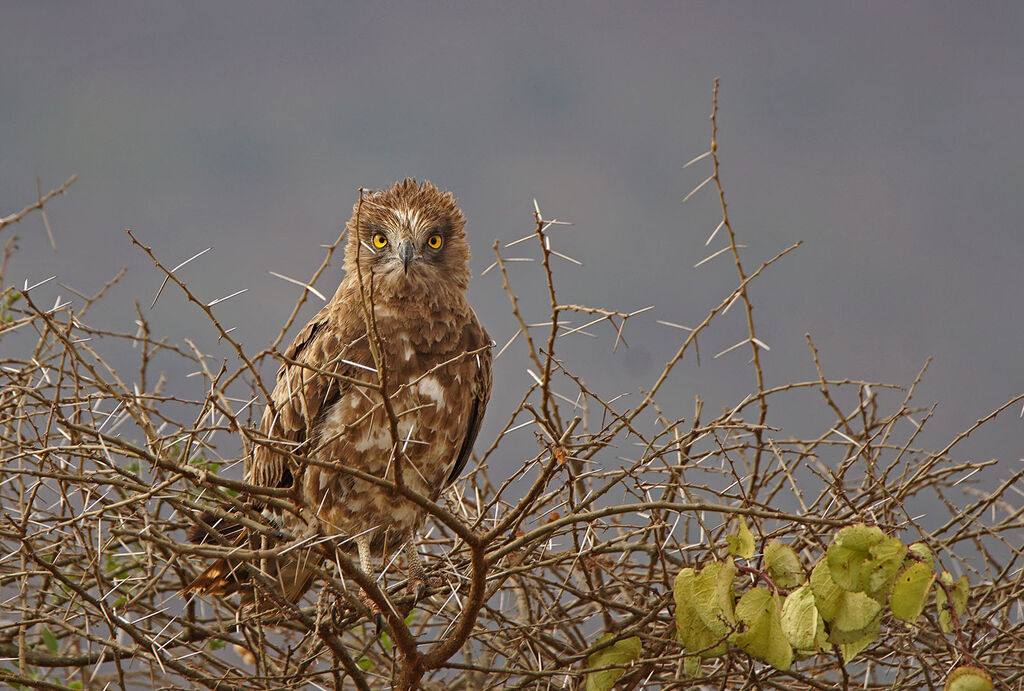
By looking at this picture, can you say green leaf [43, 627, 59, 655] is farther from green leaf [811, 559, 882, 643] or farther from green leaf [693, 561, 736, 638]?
green leaf [811, 559, 882, 643]

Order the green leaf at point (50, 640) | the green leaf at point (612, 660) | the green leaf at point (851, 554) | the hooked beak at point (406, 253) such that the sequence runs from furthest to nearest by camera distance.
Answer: the hooked beak at point (406, 253) → the green leaf at point (50, 640) → the green leaf at point (612, 660) → the green leaf at point (851, 554)

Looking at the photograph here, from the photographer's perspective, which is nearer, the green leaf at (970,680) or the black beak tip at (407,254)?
the green leaf at (970,680)

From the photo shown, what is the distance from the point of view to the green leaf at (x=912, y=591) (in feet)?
7.21

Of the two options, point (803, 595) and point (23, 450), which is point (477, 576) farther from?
point (23, 450)

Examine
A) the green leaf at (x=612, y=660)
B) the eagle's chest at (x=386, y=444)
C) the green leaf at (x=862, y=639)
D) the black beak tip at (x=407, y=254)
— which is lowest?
the green leaf at (x=862, y=639)

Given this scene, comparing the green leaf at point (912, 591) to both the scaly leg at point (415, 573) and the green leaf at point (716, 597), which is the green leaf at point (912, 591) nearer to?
the green leaf at point (716, 597)

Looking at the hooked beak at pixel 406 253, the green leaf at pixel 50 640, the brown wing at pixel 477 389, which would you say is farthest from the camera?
the brown wing at pixel 477 389

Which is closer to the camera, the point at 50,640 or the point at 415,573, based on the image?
the point at 50,640

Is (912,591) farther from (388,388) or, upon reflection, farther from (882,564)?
(388,388)

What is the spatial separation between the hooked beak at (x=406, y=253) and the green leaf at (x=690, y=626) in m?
1.87

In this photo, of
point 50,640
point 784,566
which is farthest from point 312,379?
point 784,566

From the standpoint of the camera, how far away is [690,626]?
7.95ft

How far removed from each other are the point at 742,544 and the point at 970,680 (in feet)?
1.90

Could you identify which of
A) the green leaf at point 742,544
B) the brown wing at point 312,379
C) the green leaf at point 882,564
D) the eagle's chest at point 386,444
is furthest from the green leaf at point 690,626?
the brown wing at point 312,379
